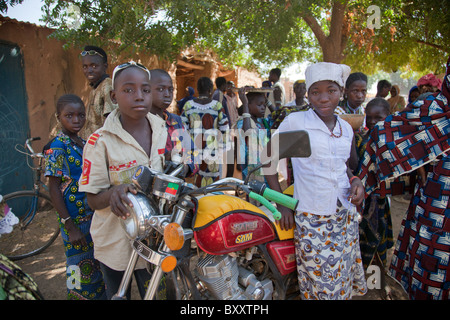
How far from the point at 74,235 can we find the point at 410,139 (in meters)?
2.52

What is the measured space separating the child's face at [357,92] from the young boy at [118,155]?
242 centimetres

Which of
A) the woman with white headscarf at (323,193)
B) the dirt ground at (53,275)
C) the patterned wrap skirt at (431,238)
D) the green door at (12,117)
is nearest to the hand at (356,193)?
the woman with white headscarf at (323,193)

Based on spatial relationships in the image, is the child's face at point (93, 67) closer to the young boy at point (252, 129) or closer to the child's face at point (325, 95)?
the young boy at point (252, 129)

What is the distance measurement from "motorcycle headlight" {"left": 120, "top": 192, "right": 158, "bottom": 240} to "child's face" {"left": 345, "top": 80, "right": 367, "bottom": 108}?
110 inches

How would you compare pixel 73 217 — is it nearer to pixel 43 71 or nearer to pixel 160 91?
pixel 160 91

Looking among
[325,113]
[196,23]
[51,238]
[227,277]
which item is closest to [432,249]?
[325,113]

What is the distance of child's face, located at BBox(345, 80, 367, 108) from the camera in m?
3.32

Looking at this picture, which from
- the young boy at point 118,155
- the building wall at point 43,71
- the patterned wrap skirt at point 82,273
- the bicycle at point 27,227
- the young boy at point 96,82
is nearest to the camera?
the young boy at point 118,155

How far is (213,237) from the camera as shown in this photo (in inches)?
63.9

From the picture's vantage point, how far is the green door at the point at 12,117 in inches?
188

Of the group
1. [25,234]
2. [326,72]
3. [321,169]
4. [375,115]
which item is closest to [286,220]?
[321,169]

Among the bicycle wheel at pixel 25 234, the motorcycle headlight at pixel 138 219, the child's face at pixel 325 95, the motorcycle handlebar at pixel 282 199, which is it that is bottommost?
the bicycle wheel at pixel 25 234

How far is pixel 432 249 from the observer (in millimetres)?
2211

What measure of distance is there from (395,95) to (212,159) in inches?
234
